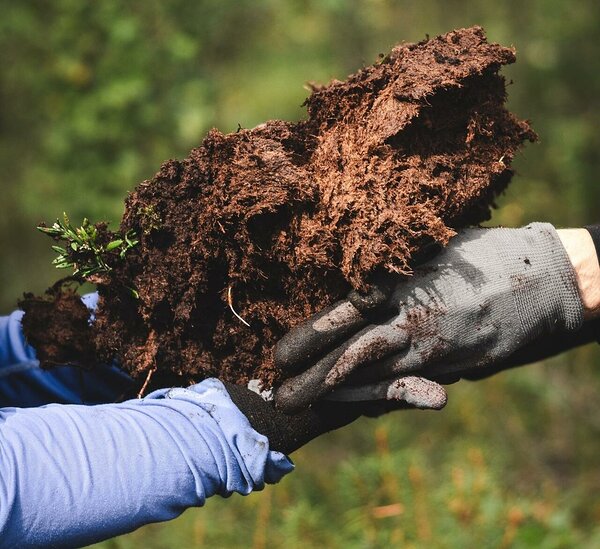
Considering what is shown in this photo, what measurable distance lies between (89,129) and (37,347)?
2476 mm

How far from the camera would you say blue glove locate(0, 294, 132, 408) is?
1.80 metres

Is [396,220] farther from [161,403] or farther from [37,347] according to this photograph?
[37,347]

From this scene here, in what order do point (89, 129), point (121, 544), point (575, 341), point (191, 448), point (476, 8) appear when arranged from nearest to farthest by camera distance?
point (191, 448) < point (575, 341) < point (121, 544) < point (89, 129) < point (476, 8)

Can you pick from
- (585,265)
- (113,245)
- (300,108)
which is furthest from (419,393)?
(300,108)

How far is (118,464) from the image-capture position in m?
1.30

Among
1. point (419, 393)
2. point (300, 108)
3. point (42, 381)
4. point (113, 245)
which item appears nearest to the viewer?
point (419, 393)

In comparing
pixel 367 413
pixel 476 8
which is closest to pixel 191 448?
pixel 367 413

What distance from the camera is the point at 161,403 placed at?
1.46 m

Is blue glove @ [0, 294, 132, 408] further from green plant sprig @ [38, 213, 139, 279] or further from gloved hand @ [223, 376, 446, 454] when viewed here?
gloved hand @ [223, 376, 446, 454]

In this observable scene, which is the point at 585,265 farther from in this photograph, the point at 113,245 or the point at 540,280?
the point at 113,245

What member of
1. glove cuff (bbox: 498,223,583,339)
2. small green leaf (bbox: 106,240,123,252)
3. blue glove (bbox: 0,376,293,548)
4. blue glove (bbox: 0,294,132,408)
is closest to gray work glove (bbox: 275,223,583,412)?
glove cuff (bbox: 498,223,583,339)

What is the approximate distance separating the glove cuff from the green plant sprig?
0.91 metres

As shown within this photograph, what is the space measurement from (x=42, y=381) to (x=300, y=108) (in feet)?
6.82

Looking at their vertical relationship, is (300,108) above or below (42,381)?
above
